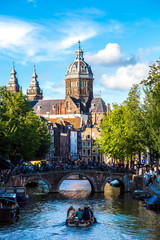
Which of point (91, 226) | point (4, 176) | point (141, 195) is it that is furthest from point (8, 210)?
point (141, 195)

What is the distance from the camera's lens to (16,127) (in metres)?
68.8

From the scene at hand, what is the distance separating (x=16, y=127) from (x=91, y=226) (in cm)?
2877

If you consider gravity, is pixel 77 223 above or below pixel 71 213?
below

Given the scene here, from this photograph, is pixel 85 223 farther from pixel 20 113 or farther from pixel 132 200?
pixel 20 113

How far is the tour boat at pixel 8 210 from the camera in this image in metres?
44.1

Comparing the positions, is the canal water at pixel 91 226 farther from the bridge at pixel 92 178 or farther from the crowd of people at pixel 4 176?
the bridge at pixel 92 178

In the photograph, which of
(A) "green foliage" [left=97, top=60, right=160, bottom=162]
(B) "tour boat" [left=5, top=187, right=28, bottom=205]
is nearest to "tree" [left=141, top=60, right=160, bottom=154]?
(A) "green foliage" [left=97, top=60, right=160, bottom=162]

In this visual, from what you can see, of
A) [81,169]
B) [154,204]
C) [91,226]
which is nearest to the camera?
[91,226]

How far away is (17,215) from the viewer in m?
47.9

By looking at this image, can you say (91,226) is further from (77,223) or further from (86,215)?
(77,223)

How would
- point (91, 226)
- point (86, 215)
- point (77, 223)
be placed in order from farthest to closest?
point (86, 215) → point (91, 226) → point (77, 223)

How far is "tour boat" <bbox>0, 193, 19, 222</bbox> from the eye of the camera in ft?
145

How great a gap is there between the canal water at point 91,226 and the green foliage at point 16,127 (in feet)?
29.1

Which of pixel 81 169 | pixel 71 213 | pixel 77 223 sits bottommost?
pixel 77 223
